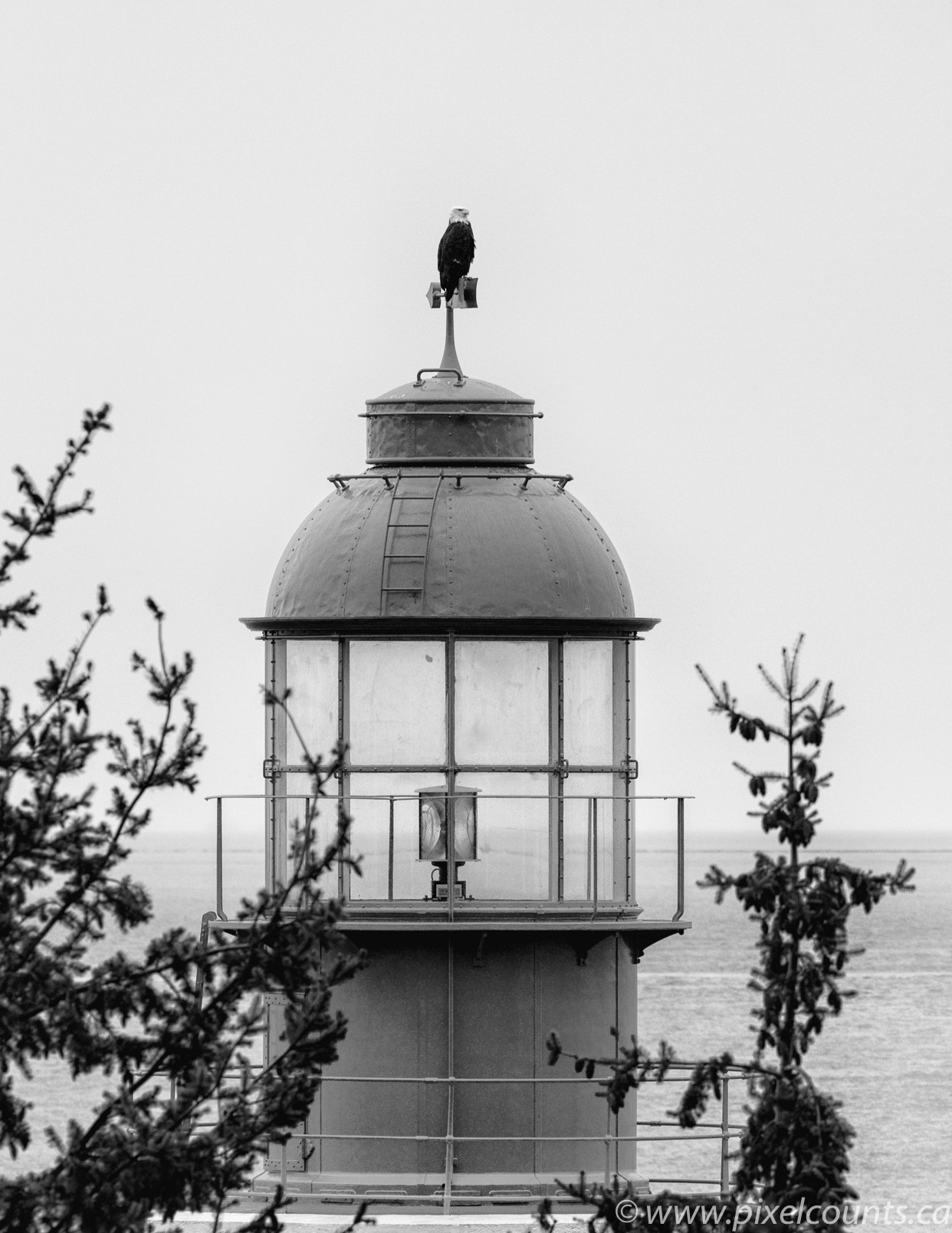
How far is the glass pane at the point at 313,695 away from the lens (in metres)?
15.7

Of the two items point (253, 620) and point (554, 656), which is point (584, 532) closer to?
point (554, 656)

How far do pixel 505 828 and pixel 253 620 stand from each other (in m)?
1.86

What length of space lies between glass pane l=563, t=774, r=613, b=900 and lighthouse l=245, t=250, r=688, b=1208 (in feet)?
0.04

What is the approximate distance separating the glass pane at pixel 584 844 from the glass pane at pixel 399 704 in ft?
2.64

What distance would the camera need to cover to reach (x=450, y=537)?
15555 millimetres

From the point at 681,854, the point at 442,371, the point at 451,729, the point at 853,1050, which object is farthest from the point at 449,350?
the point at 853,1050

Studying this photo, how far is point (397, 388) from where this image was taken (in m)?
16.4

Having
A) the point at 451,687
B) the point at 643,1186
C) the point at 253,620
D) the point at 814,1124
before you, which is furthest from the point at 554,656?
the point at 814,1124

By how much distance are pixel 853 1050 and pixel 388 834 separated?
227 feet

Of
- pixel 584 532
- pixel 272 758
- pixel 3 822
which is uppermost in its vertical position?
pixel 584 532

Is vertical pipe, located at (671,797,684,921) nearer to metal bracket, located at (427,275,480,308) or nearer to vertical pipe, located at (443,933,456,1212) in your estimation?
vertical pipe, located at (443,933,456,1212)

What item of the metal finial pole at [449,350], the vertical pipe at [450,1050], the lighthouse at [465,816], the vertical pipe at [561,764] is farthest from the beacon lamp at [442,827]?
the metal finial pole at [449,350]

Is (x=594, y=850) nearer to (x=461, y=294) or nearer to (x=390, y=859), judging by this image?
(x=390, y=859)

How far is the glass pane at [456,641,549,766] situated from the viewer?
15617 mm
